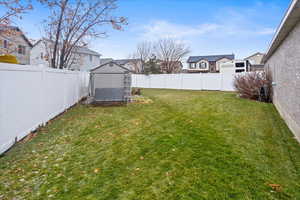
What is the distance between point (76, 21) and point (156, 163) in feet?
29.8

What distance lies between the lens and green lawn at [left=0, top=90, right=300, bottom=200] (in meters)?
2.07

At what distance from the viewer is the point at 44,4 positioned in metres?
8.14

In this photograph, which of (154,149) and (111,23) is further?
(111,23)

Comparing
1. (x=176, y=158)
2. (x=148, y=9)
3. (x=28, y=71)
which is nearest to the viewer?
(x=176, y=158)

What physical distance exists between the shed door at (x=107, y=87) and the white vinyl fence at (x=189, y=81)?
927cm

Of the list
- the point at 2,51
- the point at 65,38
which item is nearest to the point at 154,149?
the point at 65,38

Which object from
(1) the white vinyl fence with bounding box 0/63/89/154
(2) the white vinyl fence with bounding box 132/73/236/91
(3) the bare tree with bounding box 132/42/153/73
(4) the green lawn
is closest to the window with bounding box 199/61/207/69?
(3) the bare tree with bounding box 132/42/153/73

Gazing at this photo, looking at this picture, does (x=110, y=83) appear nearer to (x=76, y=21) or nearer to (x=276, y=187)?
(x=76, y=21)

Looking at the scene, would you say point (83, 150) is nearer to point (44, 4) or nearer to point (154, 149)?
point (154, 149)

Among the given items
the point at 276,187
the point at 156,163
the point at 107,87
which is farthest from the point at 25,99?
the point at 107,87

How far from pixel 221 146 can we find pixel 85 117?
4.34 meters

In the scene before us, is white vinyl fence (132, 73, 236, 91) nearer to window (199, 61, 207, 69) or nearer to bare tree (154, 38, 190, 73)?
bare tree (154, 38, 190, 73)

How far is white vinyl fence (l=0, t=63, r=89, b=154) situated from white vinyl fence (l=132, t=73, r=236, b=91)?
1301 cm

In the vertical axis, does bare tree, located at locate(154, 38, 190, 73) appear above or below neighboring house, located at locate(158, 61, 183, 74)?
above
